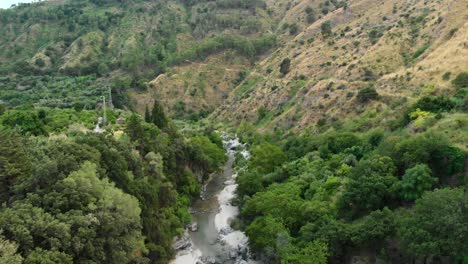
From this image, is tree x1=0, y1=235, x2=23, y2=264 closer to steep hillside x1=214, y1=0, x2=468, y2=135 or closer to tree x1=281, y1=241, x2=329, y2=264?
tree x1=281, y1=241, x2=329, y2=264

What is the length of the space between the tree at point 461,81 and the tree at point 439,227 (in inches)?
1188

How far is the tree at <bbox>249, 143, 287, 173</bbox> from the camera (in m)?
74.3

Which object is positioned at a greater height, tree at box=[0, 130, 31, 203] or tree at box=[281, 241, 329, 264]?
tree at box=[0, 130, 31, 203]

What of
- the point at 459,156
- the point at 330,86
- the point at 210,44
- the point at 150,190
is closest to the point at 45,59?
the point at 210,44

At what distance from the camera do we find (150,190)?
5303 centimetres

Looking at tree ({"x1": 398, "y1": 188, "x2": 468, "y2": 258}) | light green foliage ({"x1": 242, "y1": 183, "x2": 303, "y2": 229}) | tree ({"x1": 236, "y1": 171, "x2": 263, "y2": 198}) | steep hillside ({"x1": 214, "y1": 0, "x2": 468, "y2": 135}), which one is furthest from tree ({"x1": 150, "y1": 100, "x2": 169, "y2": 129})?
tree ({"x1": 398, "y1": 188, "x2": 468, "y2": 258})

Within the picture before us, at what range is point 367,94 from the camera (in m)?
79.2

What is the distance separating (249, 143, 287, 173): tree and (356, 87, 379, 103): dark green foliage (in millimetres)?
17653

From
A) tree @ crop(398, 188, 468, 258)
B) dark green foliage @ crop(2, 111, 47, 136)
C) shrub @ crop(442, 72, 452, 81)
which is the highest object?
dark green foliage @ crop(2, 111, 47, 136)

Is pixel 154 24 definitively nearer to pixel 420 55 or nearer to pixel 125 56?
pixel 125 56

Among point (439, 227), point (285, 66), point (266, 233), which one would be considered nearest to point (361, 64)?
point (285, 66)

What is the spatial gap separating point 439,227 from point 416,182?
322 inches

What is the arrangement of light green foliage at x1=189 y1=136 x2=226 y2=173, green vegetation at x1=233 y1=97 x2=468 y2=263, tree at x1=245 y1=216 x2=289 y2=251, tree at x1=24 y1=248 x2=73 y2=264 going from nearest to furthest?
1. tree at x1=24 y1=248 x2=73 y2=264
2. green vegetation at x1=233 y1=97 x2=468 y2=263
3. tree at x1=245 y1=216 x2=289 y2=251
4. light green foliage at x1=189 y1=136 x2=226 y2=173

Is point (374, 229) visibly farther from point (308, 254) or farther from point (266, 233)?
point (266, 233)
